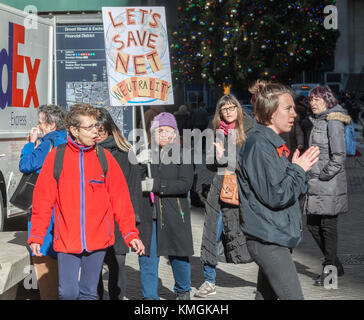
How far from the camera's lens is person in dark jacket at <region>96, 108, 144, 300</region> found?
5.94 m

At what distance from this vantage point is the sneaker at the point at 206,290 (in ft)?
22.4

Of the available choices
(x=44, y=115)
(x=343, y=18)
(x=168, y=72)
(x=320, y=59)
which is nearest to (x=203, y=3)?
(x=320, y=59)

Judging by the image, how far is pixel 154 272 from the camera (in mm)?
6215

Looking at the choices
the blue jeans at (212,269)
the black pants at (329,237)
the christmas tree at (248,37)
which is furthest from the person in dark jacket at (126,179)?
the christmas tree at (248,37)

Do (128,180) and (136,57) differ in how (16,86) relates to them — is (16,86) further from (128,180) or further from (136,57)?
(128,180)

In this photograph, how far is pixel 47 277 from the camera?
19.9ft

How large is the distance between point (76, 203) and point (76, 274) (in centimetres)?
48

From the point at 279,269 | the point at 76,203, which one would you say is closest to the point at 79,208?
the point at 76,203

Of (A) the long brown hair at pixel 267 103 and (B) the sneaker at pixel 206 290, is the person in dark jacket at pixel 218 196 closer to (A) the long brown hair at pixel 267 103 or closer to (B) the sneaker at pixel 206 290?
(B) the sneaker at pixel 206 290

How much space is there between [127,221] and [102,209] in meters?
0.25

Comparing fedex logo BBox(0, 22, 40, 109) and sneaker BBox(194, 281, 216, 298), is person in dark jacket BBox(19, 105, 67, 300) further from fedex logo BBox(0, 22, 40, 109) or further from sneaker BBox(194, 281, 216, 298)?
fedex logo BBox(0, 22, 40, 109)

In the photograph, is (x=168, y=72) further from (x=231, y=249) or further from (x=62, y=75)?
(x=62, y=75)

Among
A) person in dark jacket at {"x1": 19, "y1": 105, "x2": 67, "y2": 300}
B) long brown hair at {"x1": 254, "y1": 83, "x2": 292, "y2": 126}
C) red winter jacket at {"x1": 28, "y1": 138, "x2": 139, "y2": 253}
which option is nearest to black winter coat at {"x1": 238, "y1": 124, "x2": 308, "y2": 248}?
long brown hair at {"x1": 254, "y1": 83, "x2": 292, "y2": 126}

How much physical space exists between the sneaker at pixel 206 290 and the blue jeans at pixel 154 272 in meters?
0.59
